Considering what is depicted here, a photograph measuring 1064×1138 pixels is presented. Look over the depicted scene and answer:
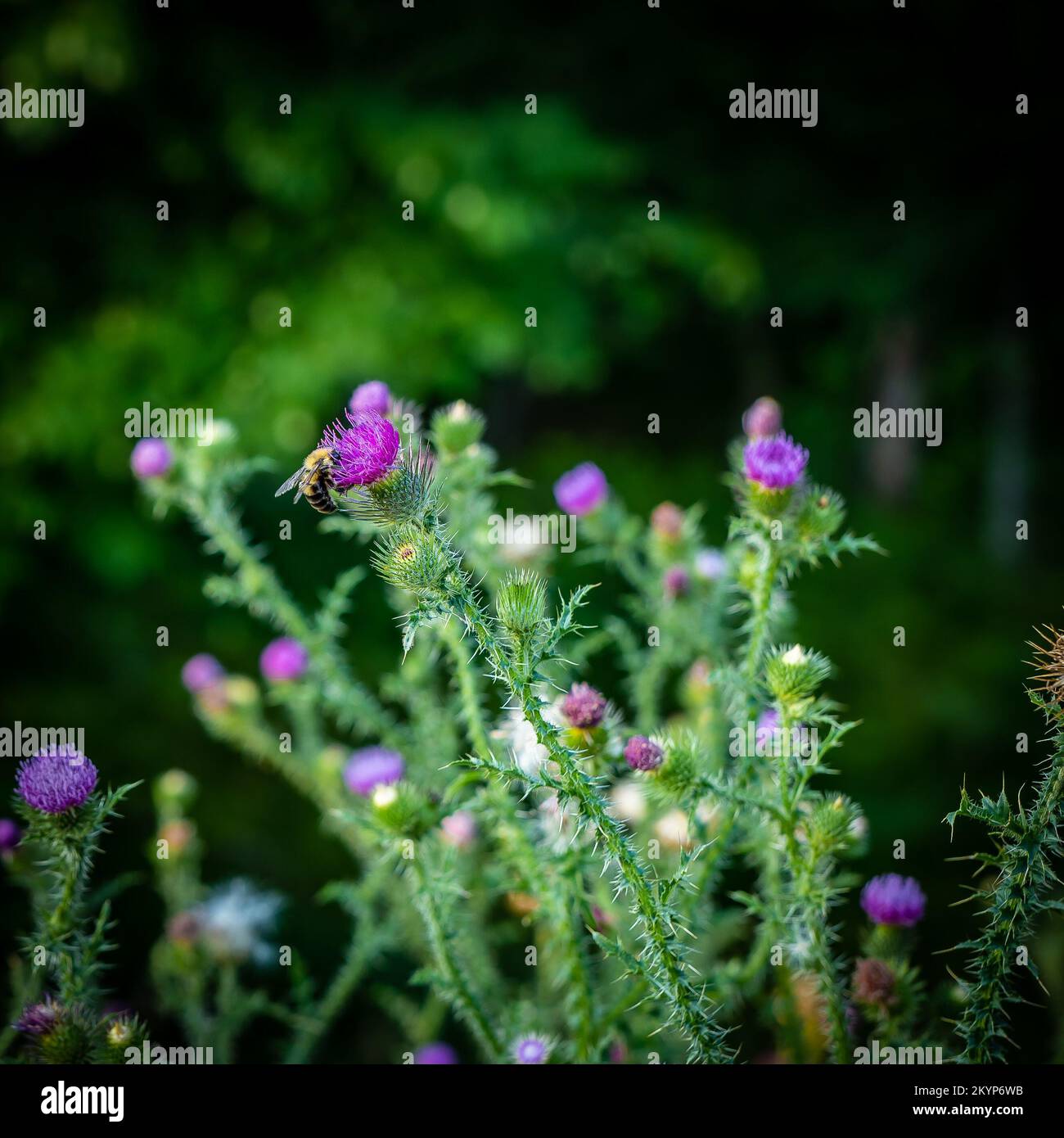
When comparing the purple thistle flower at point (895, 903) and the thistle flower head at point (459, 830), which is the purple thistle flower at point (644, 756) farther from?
the thistle flower head at point (459, 830)

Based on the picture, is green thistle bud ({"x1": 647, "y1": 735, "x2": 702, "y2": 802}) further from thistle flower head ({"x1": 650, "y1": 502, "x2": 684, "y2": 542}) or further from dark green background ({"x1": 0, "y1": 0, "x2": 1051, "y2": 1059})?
dark green background ({"x1": 0, "y1": 0, "x2": 1051, "y2": 1059})

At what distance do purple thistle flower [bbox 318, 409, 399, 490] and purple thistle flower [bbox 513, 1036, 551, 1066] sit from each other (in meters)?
0.91

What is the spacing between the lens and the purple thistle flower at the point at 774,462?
169cm

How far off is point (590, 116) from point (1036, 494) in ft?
19.1

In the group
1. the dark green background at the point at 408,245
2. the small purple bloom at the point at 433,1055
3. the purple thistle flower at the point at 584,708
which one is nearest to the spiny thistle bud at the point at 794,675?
the purple thistle flower at the point at 584,708

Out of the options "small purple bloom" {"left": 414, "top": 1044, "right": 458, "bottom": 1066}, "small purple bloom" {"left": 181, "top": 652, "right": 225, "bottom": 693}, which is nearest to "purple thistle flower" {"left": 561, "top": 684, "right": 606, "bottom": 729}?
"small purple bloom" {"left": 414, "top": 1044, "right": 458, "bottom": 1066}

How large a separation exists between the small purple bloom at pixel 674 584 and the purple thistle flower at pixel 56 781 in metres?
1.22

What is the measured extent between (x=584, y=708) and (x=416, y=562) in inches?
17.6

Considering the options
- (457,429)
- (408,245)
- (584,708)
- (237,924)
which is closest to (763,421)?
(457,429)

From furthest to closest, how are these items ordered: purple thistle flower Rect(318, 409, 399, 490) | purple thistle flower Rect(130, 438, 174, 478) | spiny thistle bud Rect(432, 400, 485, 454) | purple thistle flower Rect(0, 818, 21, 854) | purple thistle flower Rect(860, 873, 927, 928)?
purple thistle flower Rect(130, 438, 174, 478), spiny thistle bud Rect(432, 400, 485, 454), purple thistle flower Rect(0, 818, 21, 854), purple thistle flower Rect(860, 873, 927, 928), purple thistle flower Rect(318, 409, 399, 490)

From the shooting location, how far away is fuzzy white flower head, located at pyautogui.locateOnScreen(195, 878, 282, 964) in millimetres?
2127

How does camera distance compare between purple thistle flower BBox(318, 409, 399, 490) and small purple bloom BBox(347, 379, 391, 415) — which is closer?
purple thistle flower BBox(318, 409, 399, 490)
